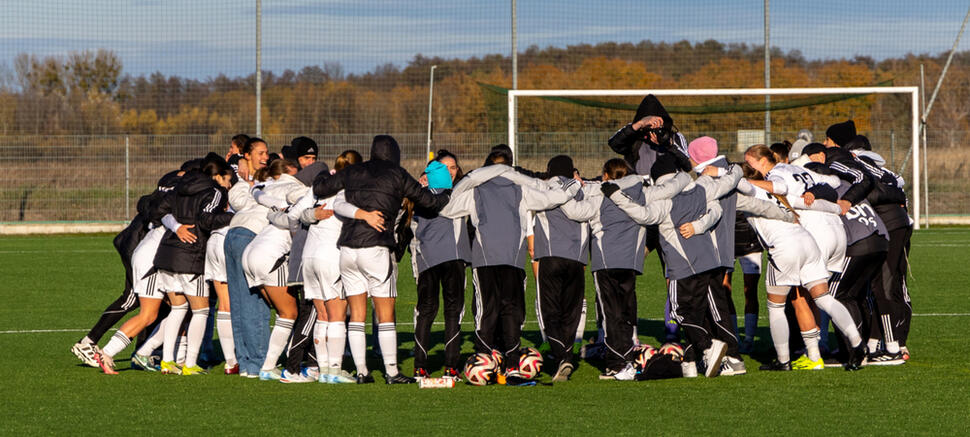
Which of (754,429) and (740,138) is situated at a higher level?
(740,138)

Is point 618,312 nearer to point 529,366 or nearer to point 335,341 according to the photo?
point 529,366

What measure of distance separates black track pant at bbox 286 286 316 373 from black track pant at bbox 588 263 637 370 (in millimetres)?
2270

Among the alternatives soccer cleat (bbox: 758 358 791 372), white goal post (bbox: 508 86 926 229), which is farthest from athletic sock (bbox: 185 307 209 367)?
white goal post (bbox: 508 86 926 229)

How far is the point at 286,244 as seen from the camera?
8594 mm

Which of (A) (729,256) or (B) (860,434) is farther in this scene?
(A) (729,256)

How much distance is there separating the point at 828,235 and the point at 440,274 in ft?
10.2

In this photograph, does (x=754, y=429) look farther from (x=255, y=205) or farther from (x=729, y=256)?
(x=255, y=205)

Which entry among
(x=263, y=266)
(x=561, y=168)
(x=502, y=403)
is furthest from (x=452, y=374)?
(x=561, y=168)

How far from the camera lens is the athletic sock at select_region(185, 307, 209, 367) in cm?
910

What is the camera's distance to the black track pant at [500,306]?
8453 mm

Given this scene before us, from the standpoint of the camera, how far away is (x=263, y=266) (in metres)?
8.46

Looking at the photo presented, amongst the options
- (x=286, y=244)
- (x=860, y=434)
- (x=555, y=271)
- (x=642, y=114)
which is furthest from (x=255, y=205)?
(x=860, y=434)

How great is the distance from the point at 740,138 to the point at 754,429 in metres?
19.8

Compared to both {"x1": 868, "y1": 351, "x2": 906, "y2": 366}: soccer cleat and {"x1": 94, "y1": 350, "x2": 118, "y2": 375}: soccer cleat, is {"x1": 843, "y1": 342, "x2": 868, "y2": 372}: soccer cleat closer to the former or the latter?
{"x1": 868, "y1": 351, "x2": 906, "y2": 366}: soccer cleat
